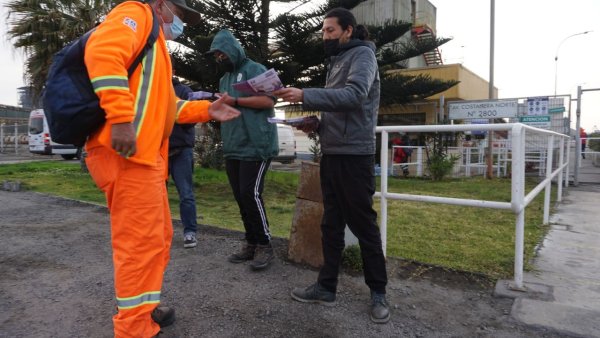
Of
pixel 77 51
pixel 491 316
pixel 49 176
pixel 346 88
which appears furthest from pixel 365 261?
pixel 49 176


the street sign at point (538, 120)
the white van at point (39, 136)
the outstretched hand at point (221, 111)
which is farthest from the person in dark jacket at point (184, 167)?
A: the white van at point (39, 136)

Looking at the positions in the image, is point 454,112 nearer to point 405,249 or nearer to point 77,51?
point 405,249

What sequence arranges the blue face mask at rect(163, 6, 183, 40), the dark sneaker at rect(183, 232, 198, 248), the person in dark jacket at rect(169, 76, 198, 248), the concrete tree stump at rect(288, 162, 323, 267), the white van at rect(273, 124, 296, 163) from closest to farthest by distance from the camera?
the blue face mask at rect(163, 6, 183, 40) < the concrete tree stump at rect(288, 162, 323, 267) < the dark sneaker at rect(183, 232, 198, 248) < the person in dark jacket at rect(169, 76, 198, 248) < the white van at rect(273, 124, 296, 163)

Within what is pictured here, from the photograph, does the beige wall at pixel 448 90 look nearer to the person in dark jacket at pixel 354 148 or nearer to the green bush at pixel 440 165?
the green bush at pixel 440 165

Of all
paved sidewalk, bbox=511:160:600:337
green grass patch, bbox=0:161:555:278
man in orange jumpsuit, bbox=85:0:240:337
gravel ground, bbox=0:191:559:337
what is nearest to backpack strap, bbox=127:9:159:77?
man in orange jumpsuit, bbox=85:0:240:337

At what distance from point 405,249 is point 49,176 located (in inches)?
380

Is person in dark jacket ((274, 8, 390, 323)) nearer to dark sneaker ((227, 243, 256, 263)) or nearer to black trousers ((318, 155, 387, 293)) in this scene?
black trousers ((318, 155, 387, 293))

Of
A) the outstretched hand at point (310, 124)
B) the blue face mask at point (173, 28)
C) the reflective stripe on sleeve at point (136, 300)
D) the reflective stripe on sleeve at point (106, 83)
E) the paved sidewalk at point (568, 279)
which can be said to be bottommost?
the paved sidewalk at point (568, 279)

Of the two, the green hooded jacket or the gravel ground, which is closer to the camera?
the gravel ground

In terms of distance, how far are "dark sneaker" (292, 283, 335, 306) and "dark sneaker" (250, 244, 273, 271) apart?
575 millimetres

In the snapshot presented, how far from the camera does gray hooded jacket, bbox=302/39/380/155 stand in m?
2.32

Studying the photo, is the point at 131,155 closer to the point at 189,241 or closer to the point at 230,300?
the point at 230,300

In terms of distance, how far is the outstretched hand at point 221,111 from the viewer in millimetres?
2520

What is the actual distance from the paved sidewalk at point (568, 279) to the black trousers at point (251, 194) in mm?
1860
